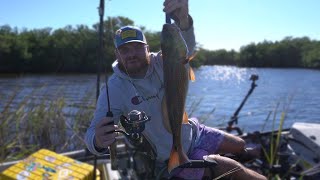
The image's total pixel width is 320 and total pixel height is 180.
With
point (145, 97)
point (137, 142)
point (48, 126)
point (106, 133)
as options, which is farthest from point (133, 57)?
point (48, 126)

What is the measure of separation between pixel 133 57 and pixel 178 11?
636 millimetres

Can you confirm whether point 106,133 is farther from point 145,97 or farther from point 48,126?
point 48,126

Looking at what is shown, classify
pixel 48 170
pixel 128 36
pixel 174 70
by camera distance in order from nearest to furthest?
pixel 174 70 < pixel 128 36 < pixel 48 170

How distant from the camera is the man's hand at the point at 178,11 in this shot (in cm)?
255

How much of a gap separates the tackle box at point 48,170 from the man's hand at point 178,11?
264cm

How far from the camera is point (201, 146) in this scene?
11.0ft

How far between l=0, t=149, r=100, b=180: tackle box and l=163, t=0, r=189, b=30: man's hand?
264cm

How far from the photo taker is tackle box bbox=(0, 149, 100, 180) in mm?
4730

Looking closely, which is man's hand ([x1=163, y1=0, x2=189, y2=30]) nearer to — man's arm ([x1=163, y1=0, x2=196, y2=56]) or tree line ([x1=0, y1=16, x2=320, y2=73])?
man's arm ([x1=163, y1=0, x2=196, y2=56])

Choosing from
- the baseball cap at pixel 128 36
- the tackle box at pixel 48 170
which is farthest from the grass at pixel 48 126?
the baseball cap at pixel 128 36

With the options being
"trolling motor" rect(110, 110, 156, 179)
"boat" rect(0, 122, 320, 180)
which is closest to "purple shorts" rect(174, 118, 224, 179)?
"trolling motor" rect(110, 110, 156, 179)

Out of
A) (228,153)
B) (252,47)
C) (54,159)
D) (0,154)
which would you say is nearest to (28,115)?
(0,154)

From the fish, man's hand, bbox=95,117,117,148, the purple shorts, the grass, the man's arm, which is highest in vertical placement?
the man's arm

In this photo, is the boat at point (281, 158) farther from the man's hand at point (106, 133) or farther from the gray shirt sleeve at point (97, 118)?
→ the man's hand at point (106, 133)
